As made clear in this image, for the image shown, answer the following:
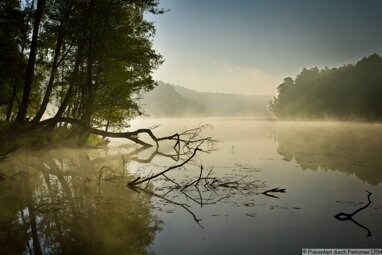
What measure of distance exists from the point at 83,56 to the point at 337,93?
92.3 meters

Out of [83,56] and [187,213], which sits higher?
[83,56]

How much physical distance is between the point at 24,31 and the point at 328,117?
96.5m

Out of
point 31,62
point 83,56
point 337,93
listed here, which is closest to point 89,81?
point 83,56

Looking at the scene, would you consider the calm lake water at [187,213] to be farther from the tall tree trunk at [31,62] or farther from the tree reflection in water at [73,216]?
the tall tree trunk at [31,62]

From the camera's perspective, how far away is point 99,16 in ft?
71.2

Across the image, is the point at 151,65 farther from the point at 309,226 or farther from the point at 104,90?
the point at 309,226

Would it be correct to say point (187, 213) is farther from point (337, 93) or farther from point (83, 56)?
point (337, 93)

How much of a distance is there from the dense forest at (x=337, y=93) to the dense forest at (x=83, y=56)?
74380mm

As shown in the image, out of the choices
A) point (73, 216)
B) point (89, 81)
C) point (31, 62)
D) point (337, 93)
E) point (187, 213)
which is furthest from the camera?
point (337, 93)

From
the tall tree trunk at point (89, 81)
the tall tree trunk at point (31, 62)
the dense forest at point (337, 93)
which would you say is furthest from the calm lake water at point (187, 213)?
the dense forest at point (337, 93)

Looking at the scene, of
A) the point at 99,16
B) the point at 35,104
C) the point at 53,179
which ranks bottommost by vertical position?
the point at 53,179

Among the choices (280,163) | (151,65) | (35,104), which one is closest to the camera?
(280,163)

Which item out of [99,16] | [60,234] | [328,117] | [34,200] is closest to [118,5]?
[99,16]

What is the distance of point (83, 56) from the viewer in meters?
23.5
